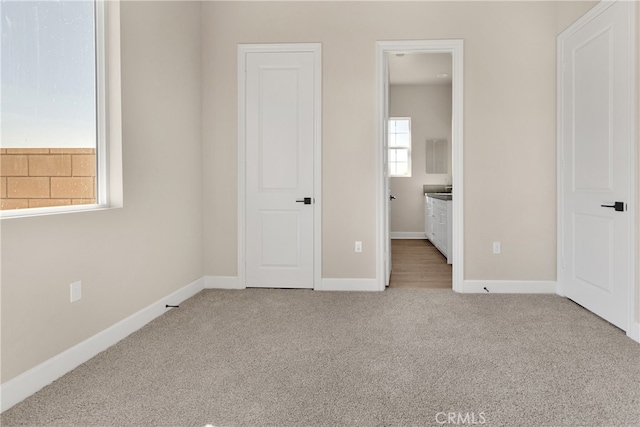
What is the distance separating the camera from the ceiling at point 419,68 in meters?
6.45

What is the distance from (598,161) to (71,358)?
3797 mm

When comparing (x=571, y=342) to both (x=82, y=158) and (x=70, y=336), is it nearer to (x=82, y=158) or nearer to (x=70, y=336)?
(x=70, y=336)

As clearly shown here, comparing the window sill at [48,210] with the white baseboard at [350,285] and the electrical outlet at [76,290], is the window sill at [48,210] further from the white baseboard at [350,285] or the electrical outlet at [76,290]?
the white baseboard at [350,285]

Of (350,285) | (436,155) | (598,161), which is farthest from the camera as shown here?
(436,155)

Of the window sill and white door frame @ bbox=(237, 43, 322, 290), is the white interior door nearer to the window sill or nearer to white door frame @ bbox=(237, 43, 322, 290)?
white door frame @ bbox=(237, 43, 322, 290)

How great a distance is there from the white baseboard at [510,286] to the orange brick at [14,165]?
11.7ft

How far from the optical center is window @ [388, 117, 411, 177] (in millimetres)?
8469

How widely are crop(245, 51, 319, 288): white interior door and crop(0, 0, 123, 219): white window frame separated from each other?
4.97ft

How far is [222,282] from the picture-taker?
4.15 meters

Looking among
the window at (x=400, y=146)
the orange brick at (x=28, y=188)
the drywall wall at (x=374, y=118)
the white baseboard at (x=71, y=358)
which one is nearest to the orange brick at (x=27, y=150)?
the orange brick at (x=28, y=188)

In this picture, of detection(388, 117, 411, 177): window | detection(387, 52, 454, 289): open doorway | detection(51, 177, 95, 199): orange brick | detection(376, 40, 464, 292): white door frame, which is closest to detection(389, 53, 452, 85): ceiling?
detection(387, 52, 454, 289): open doorway

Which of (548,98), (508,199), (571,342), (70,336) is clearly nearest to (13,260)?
(70,336)

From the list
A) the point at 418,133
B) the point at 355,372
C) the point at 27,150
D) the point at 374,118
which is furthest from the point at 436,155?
the point at 27,150

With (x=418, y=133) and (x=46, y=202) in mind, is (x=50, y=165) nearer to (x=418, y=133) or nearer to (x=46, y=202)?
(x=46, y=202)
